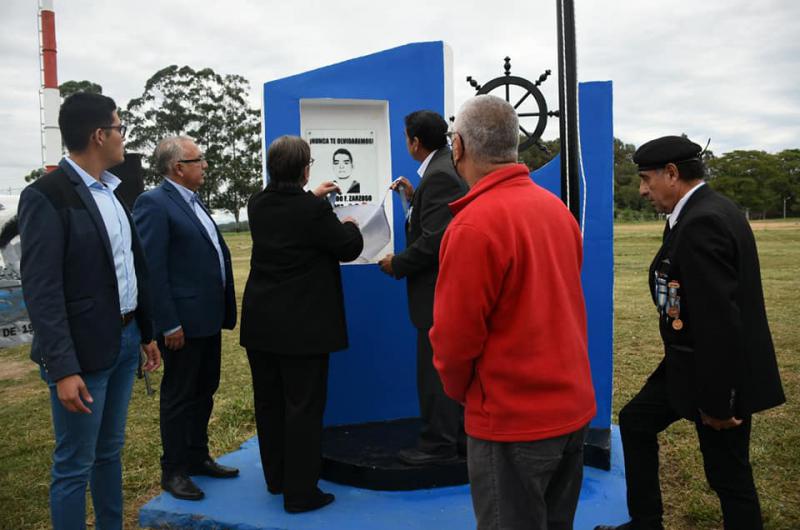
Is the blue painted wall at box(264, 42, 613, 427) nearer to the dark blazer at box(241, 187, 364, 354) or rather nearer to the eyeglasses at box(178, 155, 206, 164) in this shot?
the eyeglasses at box(178, 155, 206, 164)

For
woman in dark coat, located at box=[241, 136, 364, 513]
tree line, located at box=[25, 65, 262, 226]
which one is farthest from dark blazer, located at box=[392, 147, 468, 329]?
tree line, located at box=[25, 65, 262, 226]

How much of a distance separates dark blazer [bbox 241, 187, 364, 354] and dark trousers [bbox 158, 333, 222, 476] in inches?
18.6

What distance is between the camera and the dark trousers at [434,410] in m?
3.61

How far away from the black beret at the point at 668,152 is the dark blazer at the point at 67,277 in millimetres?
2360

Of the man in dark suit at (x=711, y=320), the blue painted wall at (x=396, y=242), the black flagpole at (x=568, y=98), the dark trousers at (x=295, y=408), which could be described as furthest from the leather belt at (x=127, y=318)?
the man in dark suit at (x=711, y=320)

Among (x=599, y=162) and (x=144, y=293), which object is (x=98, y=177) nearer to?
(x=144, y=293)

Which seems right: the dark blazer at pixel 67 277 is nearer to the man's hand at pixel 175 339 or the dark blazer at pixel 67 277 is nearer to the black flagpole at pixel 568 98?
the man's hand at pixel 175 339

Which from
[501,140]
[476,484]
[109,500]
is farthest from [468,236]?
[109,500]

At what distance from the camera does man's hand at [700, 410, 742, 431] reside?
2.49 metres

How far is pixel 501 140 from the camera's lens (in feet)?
6.43

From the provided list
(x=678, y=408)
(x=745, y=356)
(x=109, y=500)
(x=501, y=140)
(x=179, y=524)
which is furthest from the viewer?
(x=179, y=524)

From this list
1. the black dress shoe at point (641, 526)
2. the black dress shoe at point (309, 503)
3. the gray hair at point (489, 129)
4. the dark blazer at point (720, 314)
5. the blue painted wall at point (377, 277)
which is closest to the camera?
the gray hair at point (489, 129)

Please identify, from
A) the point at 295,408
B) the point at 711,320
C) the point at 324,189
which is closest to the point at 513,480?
the point at 711,320

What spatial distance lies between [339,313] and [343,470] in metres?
1.08
